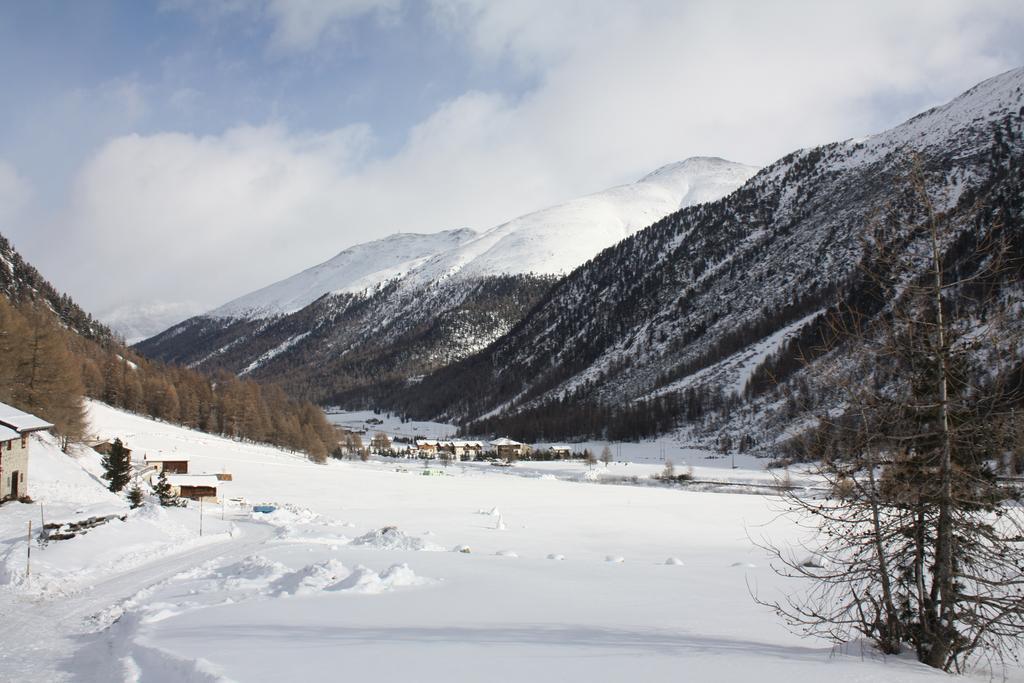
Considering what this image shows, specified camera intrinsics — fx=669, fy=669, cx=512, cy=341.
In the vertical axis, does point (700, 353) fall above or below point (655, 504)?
above

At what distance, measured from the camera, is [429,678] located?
9.41m

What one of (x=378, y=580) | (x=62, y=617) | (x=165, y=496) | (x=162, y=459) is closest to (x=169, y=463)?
(x=162, y=459)

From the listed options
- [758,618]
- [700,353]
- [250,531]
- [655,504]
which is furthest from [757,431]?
[758,618]

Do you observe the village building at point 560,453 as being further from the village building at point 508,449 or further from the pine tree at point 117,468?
the pine tree at point 117,468

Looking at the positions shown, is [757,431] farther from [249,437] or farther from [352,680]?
[352,680]

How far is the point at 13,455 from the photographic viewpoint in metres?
32.3

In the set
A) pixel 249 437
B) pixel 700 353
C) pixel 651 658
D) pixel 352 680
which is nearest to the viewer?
pixel 352 680

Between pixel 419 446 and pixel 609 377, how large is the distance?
6370 centimetres

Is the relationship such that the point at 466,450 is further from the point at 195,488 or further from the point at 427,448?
the point at 195,488

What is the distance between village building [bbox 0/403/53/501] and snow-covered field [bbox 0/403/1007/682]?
126 centimetres

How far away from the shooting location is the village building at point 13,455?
31297 millimetres

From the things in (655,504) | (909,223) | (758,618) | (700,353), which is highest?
(700,353)

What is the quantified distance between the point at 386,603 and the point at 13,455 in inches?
1069

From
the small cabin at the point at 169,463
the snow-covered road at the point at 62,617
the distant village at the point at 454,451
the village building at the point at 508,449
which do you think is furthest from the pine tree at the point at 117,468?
the village building at the point at 508,449
